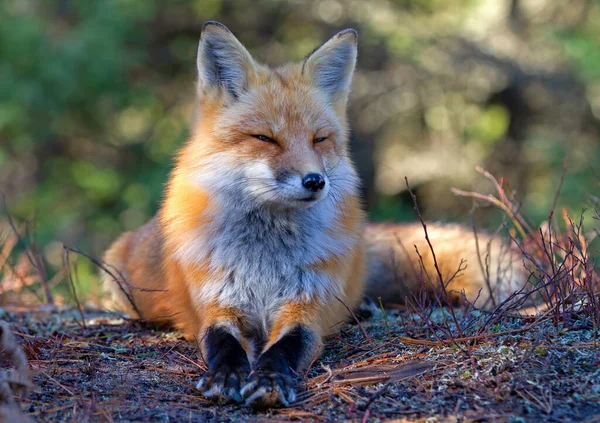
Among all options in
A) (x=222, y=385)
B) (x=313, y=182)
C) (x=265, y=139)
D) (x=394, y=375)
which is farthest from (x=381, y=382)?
(x=265, y=139)

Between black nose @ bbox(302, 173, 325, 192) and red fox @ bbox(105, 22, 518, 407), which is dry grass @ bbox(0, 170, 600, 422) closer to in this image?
red fox @ bbox(105, 22, 518, 407)

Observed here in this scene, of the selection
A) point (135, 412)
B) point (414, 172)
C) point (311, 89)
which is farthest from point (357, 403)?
point (414, 172)

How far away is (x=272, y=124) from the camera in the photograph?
353 cm

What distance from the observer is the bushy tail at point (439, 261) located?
15.7 feet

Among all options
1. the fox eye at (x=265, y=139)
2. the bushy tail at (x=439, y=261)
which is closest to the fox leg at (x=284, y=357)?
the fox eye at (x=265, y=139)

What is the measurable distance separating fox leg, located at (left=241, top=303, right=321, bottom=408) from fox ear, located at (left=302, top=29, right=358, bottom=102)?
1.41 metres

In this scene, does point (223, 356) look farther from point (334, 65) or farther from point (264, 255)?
point (334, 65)

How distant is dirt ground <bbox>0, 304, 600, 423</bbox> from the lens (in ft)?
8.38

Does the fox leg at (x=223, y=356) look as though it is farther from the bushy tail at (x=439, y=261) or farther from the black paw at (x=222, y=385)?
the bushy tail at (x=439, y=261)

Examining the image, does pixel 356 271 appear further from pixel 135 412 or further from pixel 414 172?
pixel 414 172

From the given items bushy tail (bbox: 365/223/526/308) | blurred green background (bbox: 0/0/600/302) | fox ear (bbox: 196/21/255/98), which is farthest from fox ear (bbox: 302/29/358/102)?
blurred green background (bbox: 0/0/600/302)

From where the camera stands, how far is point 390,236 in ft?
17.4

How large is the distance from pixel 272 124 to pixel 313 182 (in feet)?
1.66

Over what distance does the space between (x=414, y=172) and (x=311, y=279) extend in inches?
323
